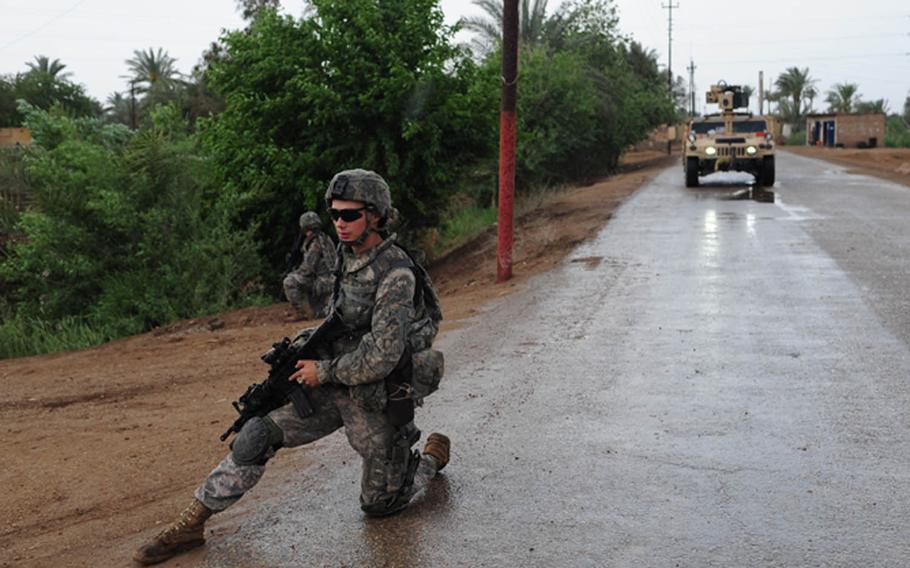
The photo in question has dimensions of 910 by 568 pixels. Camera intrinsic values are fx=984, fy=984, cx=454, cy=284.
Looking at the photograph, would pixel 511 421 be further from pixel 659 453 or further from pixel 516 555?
pixel 516 555

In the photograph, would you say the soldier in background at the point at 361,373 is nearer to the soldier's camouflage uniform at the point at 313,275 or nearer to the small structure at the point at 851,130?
the soldier's camouflage uniform at the point at 313,275

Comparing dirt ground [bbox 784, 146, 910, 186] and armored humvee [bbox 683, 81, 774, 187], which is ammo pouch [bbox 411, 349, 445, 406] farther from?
dirt ground [bbox 784, 146, 910, 186]

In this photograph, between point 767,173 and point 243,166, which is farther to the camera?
point 767,173

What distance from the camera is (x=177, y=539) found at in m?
4.29

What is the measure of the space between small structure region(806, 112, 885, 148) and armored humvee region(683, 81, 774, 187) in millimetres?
37536

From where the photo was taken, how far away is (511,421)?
20.5 ft

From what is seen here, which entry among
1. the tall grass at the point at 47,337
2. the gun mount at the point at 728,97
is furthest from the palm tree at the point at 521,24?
the tall grass at the point at 47,337

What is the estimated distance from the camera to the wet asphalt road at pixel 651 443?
14.0 feet

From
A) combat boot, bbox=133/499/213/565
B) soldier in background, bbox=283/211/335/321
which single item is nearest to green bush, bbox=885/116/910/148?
soldier in background, bbox=283/211/335/321

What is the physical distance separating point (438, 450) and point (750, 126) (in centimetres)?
2146

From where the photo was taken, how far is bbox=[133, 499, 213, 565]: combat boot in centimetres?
427

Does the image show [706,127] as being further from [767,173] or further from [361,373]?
[361,373]

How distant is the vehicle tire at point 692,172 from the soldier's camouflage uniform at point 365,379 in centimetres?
2146

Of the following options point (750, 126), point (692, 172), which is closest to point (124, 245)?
point (692, 172)
